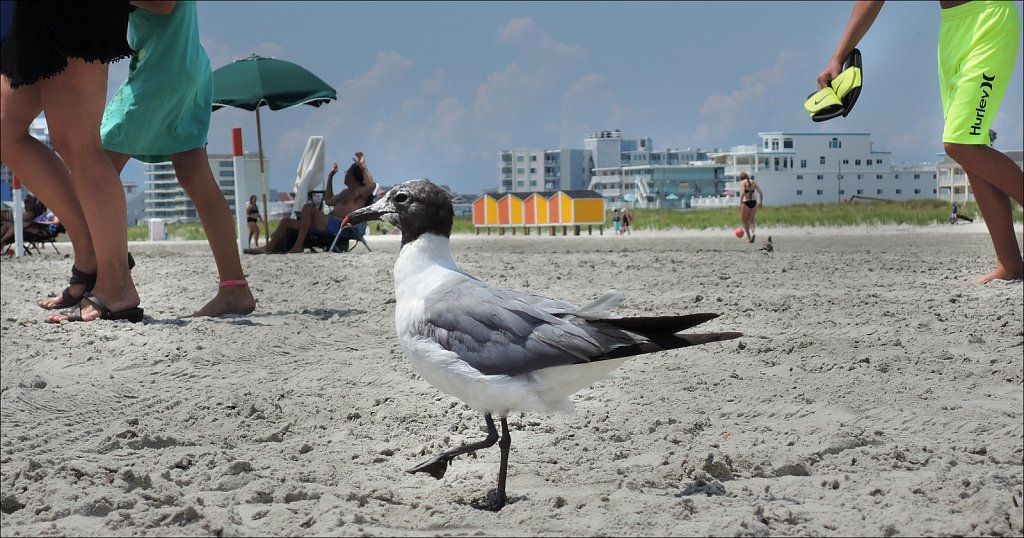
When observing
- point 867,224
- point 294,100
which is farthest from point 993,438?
point 867,224

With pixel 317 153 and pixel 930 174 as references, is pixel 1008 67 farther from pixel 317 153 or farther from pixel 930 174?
pixel 930 174

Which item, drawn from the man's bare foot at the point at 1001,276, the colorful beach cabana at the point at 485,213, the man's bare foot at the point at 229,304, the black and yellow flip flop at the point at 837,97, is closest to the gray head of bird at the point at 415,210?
the black and yellow flip flop at the point at 837,97

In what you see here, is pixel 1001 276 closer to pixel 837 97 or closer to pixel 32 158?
pixel 837 97

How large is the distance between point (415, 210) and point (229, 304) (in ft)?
8.94

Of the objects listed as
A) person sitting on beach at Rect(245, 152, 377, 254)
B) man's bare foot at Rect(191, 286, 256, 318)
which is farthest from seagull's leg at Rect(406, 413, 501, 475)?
person sitting on beach at Rect(245, 152, 377, 254)

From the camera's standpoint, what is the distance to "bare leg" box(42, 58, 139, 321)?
11.2 feet

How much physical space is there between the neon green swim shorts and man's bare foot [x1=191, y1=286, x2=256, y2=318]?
11.7 feet

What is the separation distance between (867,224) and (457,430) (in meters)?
18.2

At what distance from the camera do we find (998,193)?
4.85 m

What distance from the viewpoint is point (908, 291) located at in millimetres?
4965

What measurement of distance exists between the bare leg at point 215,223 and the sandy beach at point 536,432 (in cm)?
13

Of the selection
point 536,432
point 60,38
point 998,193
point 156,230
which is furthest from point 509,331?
point 156,230

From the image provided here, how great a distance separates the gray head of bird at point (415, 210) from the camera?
5.86ft

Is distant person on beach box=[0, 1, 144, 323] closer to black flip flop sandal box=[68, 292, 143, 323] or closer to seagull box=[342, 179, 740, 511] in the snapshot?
black flip flop sandal box=[68, 292, 143, 323]
